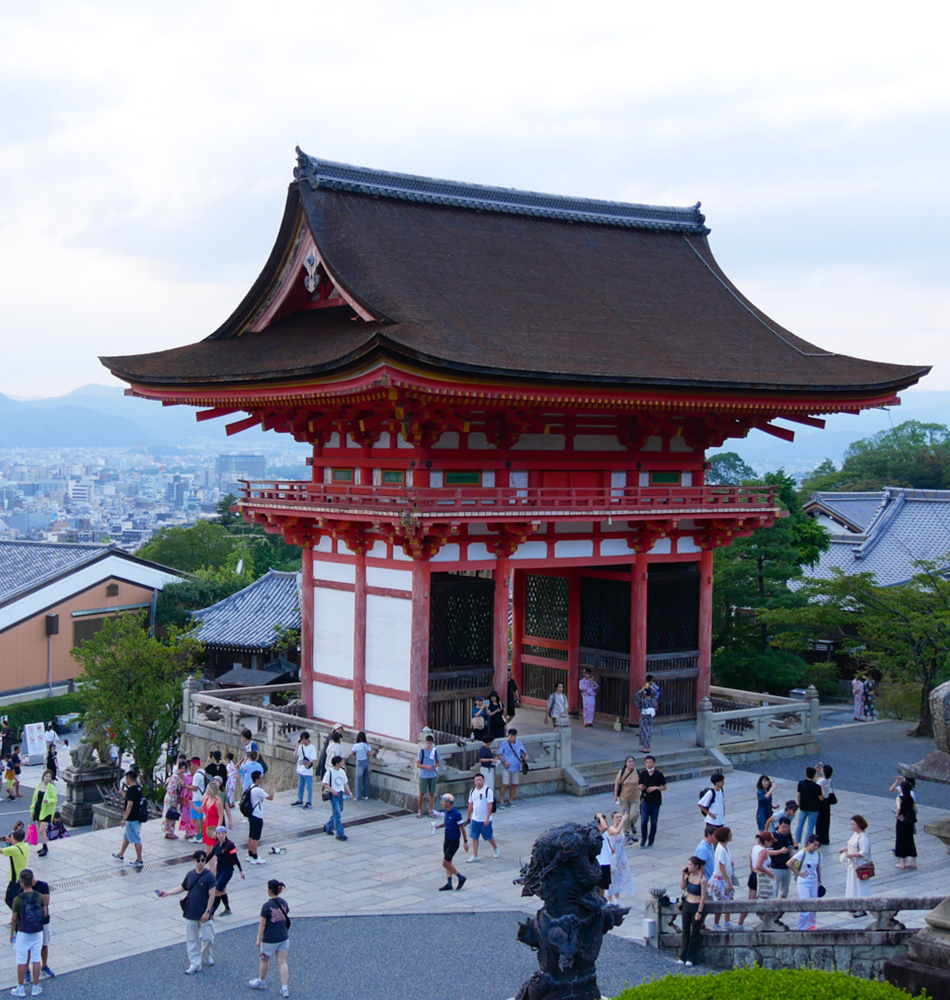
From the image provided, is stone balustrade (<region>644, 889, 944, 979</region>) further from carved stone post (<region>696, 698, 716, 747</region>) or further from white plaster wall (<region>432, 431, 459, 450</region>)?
white plaster wall (<region>432, 431, 459, 450</region>)

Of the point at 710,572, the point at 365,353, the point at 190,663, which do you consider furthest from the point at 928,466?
the point at 365,353

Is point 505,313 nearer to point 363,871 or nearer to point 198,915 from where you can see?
point 363,871

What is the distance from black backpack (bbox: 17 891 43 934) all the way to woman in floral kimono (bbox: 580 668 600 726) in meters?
15.5

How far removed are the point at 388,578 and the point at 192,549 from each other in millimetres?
55678

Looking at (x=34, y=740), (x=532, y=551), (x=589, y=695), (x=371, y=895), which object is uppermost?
(x=532, y=551)

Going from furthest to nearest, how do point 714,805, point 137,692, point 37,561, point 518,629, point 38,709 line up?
point 37,561
point 38,709
point 518,629
point 137,692
point 714,805

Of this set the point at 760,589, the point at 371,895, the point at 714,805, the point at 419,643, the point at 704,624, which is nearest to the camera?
the point at 371,895

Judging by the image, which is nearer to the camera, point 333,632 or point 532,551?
point 532,551

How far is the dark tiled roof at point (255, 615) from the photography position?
48.0 meters

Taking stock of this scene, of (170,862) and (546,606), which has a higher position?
(546,606)

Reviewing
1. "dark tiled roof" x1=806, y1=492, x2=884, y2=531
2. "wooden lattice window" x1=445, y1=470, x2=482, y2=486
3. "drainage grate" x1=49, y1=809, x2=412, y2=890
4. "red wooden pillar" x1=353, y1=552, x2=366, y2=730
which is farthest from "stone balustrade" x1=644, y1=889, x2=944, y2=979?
"dark tiled roof" x1=806, y1=492, x2=884, y2=531

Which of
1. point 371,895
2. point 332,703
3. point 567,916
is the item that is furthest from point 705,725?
point 567,916

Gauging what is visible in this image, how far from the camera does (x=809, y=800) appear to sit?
723 inches

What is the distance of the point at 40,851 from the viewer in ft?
66.2
